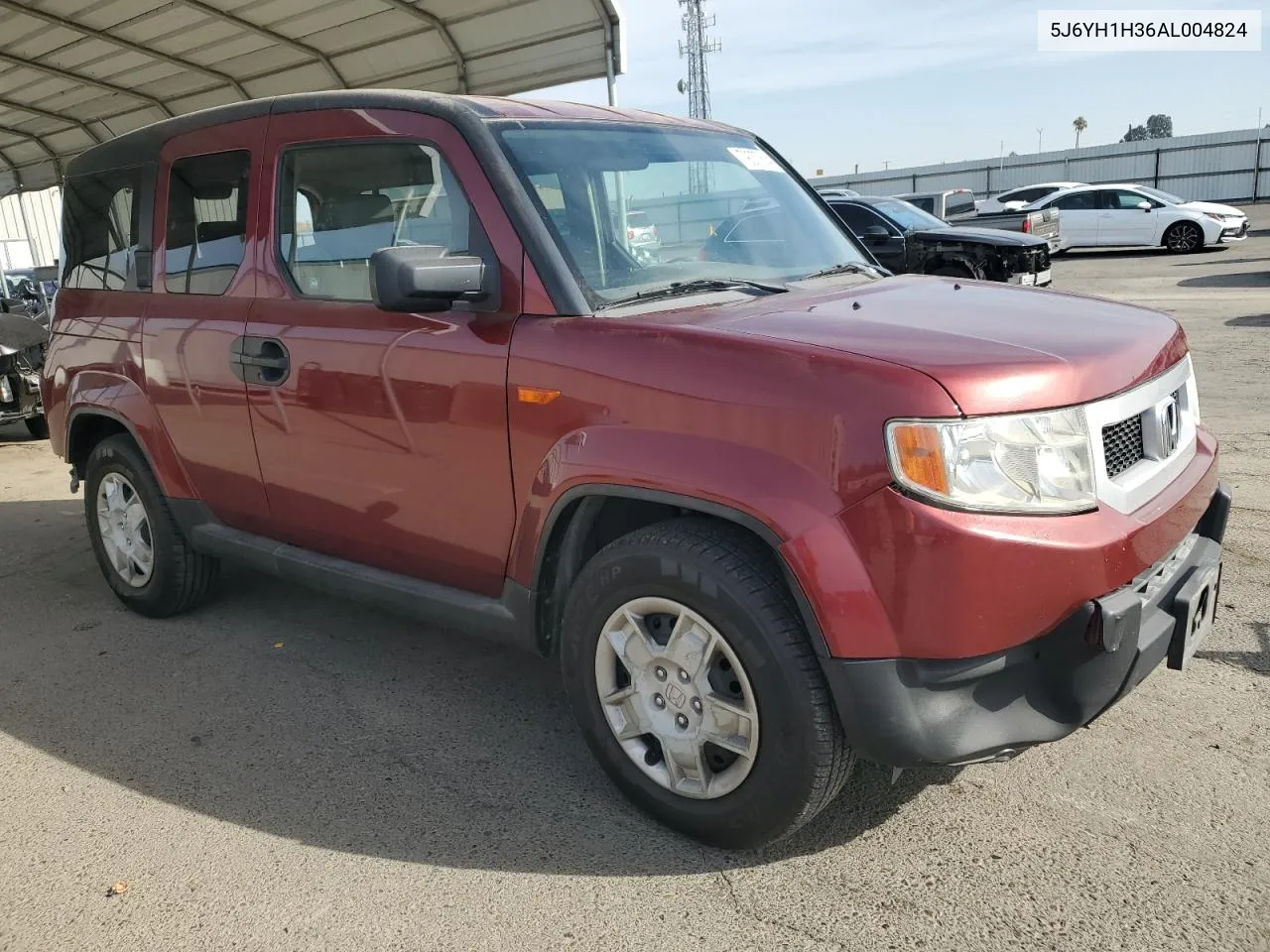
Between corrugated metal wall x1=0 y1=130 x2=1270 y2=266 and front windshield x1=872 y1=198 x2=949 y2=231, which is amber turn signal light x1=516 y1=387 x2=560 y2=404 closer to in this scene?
front windshield x1=872 y1=198 x2=949 y2=231

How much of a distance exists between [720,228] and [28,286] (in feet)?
48.3

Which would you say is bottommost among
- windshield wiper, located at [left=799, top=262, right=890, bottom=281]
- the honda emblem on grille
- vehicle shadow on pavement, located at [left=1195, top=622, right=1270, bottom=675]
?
vehicle shadow on pavement, located at [left=1195, top=622, right=1270, bottom=675]

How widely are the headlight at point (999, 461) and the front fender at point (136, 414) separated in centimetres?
306

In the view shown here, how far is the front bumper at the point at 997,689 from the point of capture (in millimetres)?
2273

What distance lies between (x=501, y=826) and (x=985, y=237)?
10846 mm

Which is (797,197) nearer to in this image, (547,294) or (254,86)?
(547,294)

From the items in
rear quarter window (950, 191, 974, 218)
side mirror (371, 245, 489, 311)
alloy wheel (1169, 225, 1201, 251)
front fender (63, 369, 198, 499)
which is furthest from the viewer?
alloy wheel (1169, 225, 1201, 251)

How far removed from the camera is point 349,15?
10273mm

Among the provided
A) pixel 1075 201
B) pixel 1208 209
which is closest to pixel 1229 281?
pixel 1208 209

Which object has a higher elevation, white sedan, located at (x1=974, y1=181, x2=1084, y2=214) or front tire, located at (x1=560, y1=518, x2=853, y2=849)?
white sedan, located at (x1=974, y1=181, x2=1084, y2=214)

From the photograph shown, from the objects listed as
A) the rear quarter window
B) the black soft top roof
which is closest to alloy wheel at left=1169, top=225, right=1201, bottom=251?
the rear quarter window

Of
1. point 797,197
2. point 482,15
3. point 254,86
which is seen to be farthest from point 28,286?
point 797,197

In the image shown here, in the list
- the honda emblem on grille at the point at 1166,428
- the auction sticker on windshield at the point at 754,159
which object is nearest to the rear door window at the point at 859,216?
the auction sticker on windshield at the point at 754,159

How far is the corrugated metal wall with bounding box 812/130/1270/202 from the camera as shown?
3350cm
